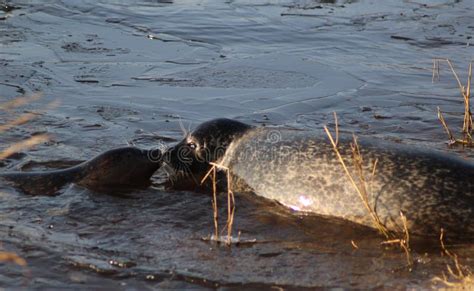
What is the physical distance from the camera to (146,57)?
1043cm

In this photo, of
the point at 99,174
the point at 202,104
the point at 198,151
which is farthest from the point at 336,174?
the point at 202,104

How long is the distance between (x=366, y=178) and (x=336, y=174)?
246 millimetres

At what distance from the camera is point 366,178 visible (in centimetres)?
618

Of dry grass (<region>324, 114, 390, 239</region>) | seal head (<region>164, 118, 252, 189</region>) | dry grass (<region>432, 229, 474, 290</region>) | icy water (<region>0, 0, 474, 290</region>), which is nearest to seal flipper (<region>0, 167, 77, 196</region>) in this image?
icy water (<region>0, 0, 474, 290</region>)

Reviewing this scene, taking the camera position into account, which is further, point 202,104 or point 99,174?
point 202,104

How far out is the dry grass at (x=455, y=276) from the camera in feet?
15.9

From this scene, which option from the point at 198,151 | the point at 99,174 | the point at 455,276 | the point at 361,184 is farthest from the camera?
the point at 198,151

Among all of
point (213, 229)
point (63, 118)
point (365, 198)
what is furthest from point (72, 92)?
point (365, 198)

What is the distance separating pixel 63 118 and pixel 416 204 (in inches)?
147

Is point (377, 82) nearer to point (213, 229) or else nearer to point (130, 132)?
point (130, 132)

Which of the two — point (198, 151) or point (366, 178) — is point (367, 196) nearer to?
point (366, 178)

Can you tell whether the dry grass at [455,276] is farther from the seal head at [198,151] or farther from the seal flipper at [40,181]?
the seal flipper at [40,181]

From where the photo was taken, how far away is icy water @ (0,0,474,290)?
5.46m

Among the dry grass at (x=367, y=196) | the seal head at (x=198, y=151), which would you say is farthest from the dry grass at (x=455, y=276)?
the seal head at (x=198, y=151)
